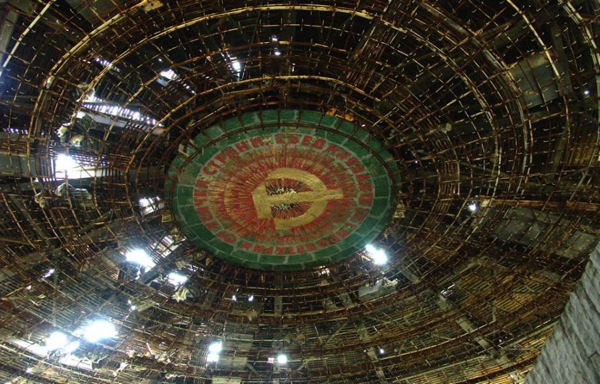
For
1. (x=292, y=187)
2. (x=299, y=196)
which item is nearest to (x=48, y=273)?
(x=292, y=187)

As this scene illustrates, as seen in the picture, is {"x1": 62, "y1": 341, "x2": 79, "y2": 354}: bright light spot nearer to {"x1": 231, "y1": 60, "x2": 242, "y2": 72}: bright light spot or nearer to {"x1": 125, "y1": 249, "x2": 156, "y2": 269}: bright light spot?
{"x1": 125, "y1": 249, "x2": 156, "y2": 269}: bright light spot

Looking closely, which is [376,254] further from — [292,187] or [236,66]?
[236,66]

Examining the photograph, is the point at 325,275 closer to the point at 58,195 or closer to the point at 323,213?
the point at 323,213

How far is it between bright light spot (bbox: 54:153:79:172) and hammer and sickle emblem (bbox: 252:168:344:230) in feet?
21.6

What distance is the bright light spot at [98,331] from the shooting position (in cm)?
1964

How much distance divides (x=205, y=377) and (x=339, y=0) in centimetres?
1621

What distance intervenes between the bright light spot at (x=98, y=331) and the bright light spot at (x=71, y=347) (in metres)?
0.44

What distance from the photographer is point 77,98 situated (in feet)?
50.1

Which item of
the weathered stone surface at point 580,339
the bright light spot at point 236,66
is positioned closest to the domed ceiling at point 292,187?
the bright light spot at point 236,66

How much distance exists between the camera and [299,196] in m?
18.2

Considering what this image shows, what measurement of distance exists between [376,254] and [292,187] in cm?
490

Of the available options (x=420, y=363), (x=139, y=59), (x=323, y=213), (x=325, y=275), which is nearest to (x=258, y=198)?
(x=323, y=213)

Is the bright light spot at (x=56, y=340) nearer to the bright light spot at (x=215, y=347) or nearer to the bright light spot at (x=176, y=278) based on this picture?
the bright light spot at (x=176, y=278)

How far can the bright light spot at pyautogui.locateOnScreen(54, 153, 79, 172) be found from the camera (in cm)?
1615
